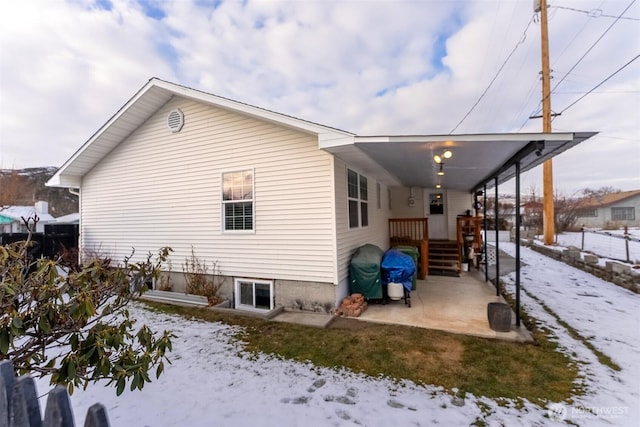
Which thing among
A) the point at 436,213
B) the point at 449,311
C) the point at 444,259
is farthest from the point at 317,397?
the point at 436,213

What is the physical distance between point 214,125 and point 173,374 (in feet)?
16.9

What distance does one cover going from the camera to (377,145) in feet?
16.2

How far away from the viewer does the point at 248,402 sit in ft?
9.50

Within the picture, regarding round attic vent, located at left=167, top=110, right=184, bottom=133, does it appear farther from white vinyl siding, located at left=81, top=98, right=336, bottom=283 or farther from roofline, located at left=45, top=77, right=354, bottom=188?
roofline, located at left=45, top=77, right=354, bottom=188

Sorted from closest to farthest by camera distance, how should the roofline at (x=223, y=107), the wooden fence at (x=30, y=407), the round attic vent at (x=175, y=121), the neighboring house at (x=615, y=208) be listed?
the wooden fence at (x=30, y=407) → the roofline at (x=223, y=107) → the round attic vent at (x=175, y=121) → the neighboring house at (x=615, y=208)

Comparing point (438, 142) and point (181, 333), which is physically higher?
point (438, 142)

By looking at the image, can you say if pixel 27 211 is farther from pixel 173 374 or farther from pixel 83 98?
pixel 173 374

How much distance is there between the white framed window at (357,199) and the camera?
21.5ft

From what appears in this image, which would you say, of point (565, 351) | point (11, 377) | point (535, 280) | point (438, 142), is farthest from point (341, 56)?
point (11, 377)

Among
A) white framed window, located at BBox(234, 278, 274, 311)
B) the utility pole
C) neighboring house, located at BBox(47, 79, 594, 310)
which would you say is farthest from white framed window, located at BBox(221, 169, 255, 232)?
the utility pole

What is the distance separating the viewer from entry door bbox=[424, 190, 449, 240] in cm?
1197

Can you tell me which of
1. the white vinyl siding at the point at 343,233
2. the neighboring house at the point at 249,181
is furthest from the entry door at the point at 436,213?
the white vinyl siding at the point at 343,233

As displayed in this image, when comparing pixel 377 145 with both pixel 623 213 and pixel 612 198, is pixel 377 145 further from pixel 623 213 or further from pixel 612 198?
pixel 623 213

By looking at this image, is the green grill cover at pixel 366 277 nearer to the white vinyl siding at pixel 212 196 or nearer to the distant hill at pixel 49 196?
the white vinyl siding at pixel 212 196
